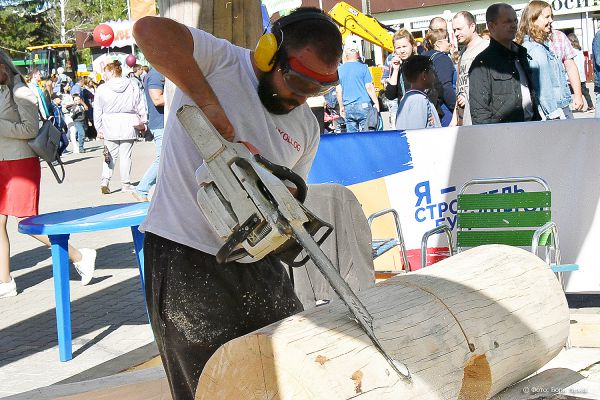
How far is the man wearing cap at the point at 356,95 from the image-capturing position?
41.3ft

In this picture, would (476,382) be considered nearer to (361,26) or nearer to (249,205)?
(249,205)

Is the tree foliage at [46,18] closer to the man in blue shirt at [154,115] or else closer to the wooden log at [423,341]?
the man in blue shirt at [154,115]

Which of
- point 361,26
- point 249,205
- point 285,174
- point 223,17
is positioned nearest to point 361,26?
point 361,26

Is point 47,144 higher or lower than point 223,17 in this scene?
lower

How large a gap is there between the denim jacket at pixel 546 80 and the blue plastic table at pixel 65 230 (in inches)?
131

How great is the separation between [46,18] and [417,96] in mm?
65899

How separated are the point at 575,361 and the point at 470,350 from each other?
201 centimetres

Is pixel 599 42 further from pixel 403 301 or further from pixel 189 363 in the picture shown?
pixel 189 363

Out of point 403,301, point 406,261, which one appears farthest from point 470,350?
point 406,261

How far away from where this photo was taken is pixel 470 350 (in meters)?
3.18

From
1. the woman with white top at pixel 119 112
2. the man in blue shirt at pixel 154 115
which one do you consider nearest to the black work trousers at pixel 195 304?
the man in blue shirt at pixel 154 115

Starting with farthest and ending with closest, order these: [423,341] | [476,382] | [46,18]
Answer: [46,18] → [476,382] → [423,341]

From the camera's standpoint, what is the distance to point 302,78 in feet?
9.09

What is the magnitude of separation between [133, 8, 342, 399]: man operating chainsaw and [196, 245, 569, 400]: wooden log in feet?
0.54
